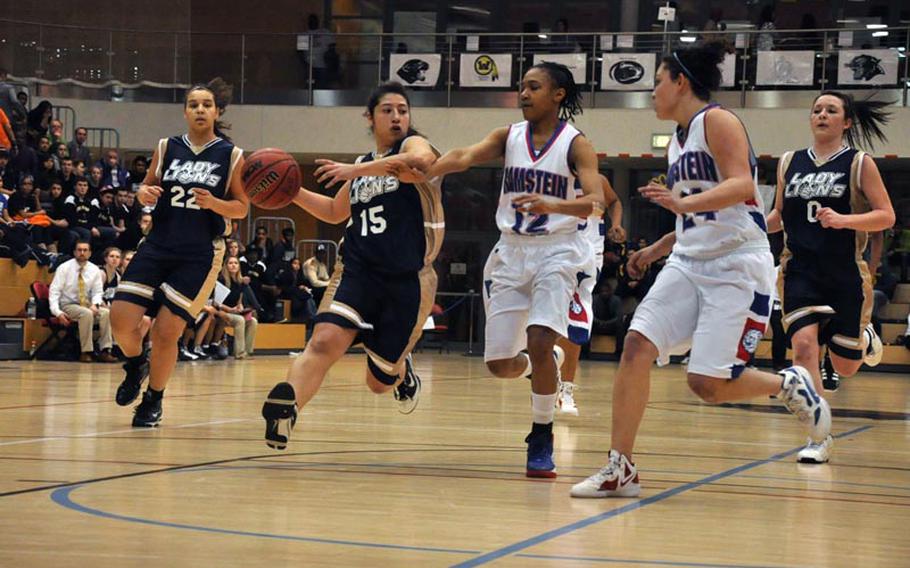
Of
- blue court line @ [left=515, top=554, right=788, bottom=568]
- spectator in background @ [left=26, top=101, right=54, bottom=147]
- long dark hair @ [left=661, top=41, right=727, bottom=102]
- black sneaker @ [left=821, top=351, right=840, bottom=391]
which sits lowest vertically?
black sneaker @ [left=821, top=351, right=840, bottom=391]

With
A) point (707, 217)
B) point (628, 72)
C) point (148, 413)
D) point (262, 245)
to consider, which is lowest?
point (148, 413)

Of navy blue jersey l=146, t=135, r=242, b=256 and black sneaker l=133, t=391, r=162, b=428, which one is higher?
navy blue jersey l=146, t=135, r=242, b=256

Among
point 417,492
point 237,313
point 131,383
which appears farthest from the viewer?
point 237,313

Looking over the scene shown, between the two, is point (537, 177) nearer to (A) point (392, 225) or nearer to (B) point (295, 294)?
(A) point (392, 225)

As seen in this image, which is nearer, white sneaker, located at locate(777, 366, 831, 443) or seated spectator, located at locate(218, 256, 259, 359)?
white sneaker, located at locate(777, 366, 831, 443)

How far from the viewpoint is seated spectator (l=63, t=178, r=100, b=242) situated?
61.6 ft

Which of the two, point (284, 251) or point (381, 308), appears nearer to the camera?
point (381, 308)

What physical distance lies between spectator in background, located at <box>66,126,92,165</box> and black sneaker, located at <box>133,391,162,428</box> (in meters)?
13.4

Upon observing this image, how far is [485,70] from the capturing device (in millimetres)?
23344

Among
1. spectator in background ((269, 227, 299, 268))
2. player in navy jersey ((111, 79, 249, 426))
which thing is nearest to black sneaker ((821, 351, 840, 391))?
player in navy jersey ((111, 79, 249, 426))

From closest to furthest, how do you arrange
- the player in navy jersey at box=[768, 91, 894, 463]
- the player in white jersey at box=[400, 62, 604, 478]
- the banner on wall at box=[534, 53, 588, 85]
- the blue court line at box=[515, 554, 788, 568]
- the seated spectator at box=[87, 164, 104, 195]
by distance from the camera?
the blue court line at box=[515, 554, 788, 568] < the player in white jersey at box=[400, 62, 604, 478] < the player in navy jersey at box=[768, 91, 894, 463] < the seated spectator at box=[87, 164, 104, 195] < the banner on wall at box=[534, 53, 588, 85]

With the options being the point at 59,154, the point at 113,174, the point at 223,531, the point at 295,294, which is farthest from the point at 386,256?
the point at 295,294

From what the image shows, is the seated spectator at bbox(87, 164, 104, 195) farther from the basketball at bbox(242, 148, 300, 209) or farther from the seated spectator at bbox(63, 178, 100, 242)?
the basketball at bbox(242, 148, 300, 209)

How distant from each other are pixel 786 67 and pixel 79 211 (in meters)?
11.1
